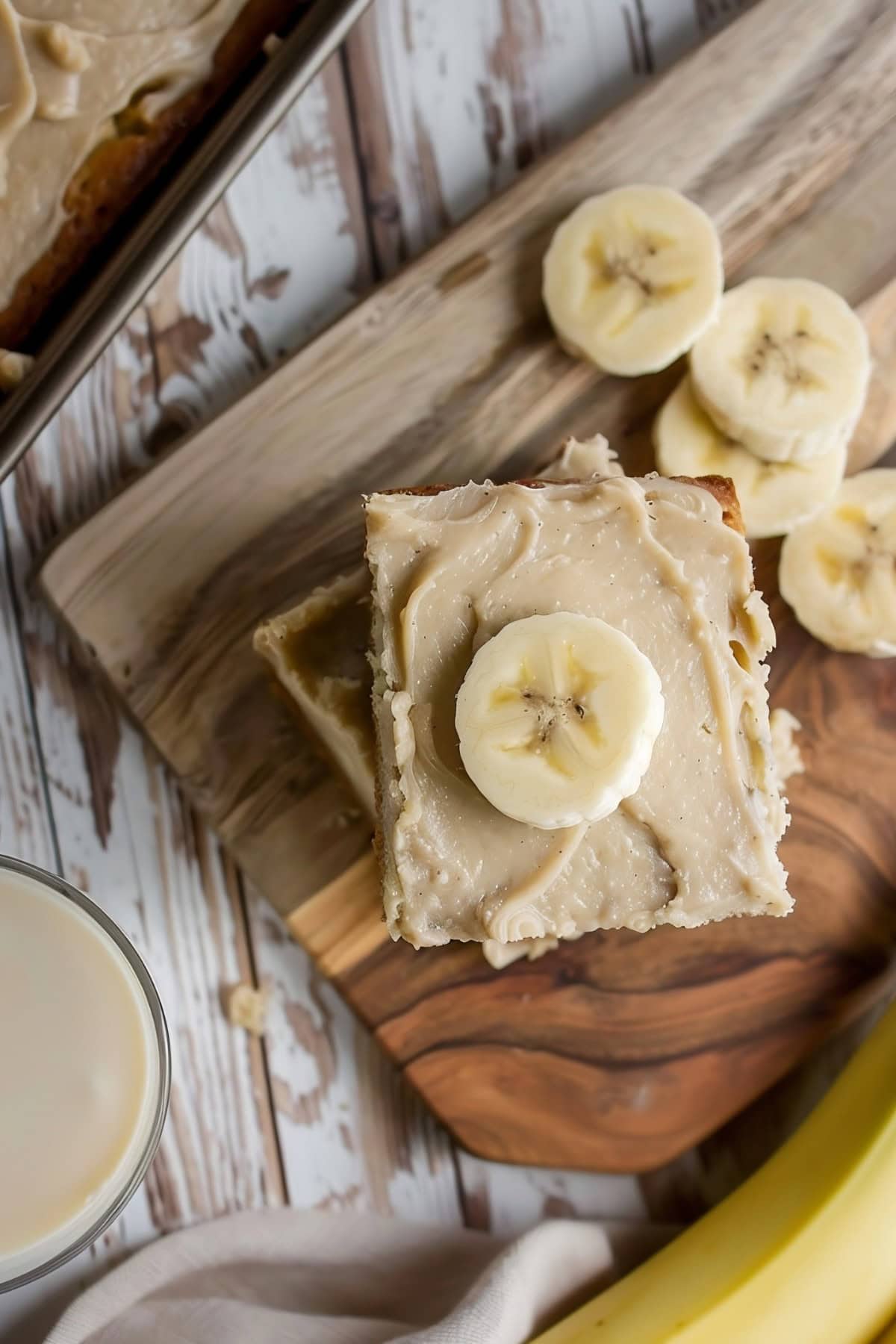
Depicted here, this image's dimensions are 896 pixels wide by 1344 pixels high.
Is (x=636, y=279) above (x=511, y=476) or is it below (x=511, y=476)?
above

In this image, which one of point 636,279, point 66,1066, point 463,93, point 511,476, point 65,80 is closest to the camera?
point 66,1066

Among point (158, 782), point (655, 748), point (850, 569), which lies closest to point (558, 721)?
point (655, 748)

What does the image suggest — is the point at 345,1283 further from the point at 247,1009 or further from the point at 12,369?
the point at 12,369

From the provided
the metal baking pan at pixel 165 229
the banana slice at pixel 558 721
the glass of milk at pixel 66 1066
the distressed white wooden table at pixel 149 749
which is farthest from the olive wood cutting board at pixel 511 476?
the banana slice at pixel 558 721

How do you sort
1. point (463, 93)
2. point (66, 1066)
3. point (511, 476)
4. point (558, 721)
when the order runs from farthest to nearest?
point (463, 93) → point (511, 476) → point (66, 1066) → point (558, 721)

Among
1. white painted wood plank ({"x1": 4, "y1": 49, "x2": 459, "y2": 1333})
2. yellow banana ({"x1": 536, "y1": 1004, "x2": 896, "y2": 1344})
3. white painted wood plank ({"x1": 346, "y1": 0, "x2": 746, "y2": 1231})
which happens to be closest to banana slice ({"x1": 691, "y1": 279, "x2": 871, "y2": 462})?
white painted wood plank ({"x1": 346, "y1": 0, "x2": 746, "y2": 1231})

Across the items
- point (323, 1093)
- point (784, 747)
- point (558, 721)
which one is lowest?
point (323, 1093)

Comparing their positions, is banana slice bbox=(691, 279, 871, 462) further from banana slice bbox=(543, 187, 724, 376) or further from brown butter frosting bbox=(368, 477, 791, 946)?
brown butter frosting bbox=(368, 477, 791, 946)
